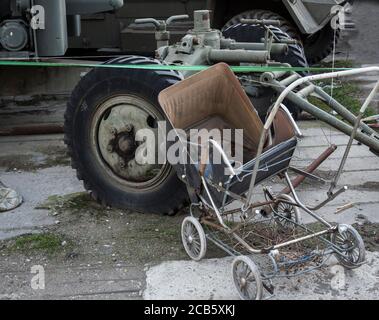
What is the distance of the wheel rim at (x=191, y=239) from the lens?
3.88m

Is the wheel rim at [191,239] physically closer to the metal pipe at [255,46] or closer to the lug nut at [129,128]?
the lug nut at [129,128]

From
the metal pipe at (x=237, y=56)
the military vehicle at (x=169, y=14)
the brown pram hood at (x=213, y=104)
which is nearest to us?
the brown pram hood at (x=213, y=104)

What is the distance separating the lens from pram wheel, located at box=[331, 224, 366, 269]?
11.7ft

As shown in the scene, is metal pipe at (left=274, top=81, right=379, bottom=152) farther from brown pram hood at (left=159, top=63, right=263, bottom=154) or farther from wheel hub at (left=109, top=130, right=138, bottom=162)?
wheel hub at (left=109, top=130, right=138, bottom=162)

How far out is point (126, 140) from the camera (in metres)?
4.55

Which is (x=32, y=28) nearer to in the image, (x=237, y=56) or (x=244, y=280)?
(x=237, y=56)

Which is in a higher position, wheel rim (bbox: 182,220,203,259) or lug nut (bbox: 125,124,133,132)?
lug nut (bbox: 125,124,133,132)

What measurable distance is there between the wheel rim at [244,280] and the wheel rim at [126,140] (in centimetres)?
118

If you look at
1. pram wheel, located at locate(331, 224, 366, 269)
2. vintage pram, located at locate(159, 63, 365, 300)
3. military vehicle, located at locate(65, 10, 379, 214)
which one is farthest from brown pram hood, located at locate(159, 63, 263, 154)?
pram wheel, located at locate(331, 224, 366, 269)

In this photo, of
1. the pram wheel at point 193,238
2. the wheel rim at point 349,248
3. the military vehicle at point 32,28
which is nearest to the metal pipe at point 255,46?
the military vehicle at point 32,28

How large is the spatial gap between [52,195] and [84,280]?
4.83ft

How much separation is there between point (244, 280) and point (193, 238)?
630 mm

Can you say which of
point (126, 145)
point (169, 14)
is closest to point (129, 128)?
point (126, 145)

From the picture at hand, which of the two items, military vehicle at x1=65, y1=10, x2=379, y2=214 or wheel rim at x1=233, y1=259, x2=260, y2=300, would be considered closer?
wheel rim at x1=233, y1=259, x2=260, y2=300
